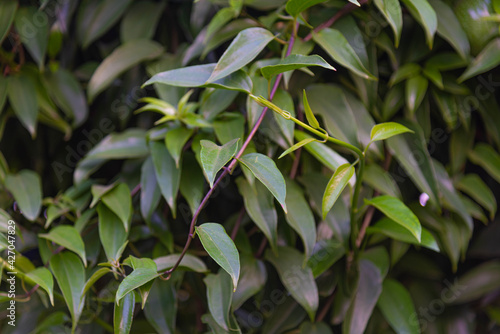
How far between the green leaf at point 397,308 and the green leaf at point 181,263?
29 cm

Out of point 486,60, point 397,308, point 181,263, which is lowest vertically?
point 397,308

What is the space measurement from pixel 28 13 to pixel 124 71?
0.72ft

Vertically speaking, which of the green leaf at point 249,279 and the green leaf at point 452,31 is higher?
the green leaf at point 452,31

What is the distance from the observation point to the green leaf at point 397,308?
639 millimetres

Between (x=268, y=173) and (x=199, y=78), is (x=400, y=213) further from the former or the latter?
(x=199, y=78)

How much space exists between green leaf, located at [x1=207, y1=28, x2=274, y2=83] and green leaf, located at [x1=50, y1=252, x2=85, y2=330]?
336 millimetres

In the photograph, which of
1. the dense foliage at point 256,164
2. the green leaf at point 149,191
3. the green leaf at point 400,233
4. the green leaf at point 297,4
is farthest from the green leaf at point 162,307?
the green leaf at point 297,4

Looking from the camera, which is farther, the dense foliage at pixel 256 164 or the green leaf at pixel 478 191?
the green leaf at pixel 478 191

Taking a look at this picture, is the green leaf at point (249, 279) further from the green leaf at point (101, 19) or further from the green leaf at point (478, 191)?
the green leaf at point (101, 19)

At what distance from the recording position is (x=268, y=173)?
1.52ft

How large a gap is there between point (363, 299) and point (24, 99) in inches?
26.5

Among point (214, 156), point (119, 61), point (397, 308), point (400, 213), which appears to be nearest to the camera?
point (214, 156)

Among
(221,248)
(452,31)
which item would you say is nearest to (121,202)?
(221,248)

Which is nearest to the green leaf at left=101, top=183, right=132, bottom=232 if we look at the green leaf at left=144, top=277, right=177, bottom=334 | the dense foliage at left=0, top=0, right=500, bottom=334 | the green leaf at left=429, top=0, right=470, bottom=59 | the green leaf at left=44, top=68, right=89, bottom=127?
the dense foliage at left=0, top=0, right=500, bottom=334
